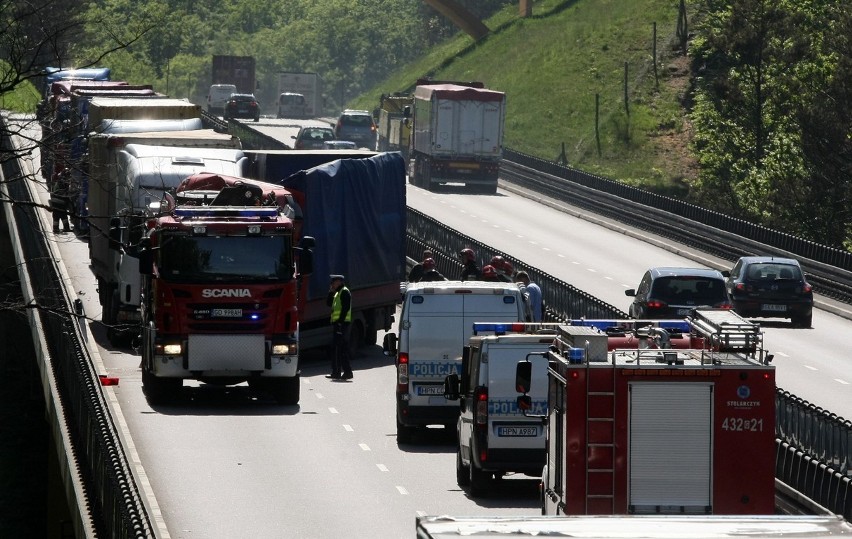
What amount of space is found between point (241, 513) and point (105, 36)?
139667 mm

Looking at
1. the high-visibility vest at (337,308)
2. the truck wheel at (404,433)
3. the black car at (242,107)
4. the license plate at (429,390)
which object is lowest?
the black car at (242,107)

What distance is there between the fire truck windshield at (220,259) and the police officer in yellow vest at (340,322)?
346 cm

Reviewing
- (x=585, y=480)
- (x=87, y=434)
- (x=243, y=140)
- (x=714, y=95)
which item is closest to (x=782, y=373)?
(x=87, y=434)

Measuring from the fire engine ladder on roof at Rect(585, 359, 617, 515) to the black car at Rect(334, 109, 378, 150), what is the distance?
6651cm

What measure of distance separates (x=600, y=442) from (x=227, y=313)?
40.1ft

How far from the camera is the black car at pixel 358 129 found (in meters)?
80.1

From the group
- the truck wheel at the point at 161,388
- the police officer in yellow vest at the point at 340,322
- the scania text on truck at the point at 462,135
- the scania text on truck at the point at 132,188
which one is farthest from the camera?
the scania text on truck at the point at 462,135

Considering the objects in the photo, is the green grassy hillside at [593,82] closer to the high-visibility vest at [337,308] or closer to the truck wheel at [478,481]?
the high-visibility vest at [337,308]

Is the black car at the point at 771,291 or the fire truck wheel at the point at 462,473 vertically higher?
the fire truck wheel at the point at 462,473

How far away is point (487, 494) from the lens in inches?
771

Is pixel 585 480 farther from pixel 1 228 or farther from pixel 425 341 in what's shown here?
pixel 1 228

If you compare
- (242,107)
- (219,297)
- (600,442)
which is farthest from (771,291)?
(242,107)

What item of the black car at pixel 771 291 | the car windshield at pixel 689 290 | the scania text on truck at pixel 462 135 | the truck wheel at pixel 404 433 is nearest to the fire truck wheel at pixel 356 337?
the car windshield at pixel 689 290

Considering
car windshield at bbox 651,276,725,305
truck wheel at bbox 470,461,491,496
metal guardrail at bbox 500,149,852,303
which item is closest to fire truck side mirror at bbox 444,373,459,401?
truck wheel at bbox 470,461,491,496
